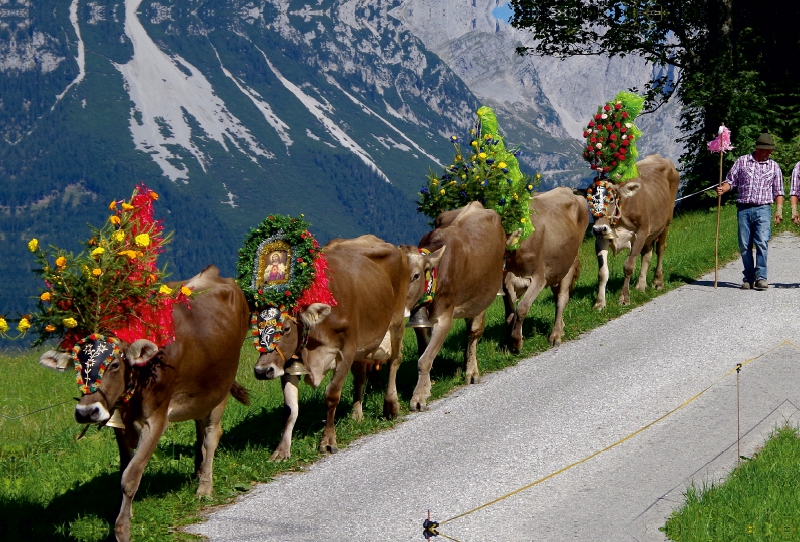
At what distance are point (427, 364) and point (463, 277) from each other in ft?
4.75

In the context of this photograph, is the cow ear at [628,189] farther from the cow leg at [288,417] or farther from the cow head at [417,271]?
the cow leg at [288,417]

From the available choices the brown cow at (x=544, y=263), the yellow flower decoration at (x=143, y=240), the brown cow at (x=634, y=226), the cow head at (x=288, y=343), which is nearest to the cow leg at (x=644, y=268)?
the brown cow at (x=634, y=226)

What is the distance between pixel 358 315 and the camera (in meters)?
11.7

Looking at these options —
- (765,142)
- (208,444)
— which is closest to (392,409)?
(208,444)

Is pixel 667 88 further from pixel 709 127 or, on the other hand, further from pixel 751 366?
pixel 751 366

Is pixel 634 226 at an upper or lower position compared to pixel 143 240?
lower

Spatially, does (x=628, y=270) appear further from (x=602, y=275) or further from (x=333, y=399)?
(x=333, y=399)

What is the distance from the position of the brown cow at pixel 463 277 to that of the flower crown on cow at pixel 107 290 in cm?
484

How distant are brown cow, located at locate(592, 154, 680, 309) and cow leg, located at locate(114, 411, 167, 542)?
10644 millimetres

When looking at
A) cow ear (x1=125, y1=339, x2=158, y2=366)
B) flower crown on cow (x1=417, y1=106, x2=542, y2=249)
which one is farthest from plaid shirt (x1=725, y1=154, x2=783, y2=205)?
cow ear (x1=125, y1=339, x2=158, y2=366)

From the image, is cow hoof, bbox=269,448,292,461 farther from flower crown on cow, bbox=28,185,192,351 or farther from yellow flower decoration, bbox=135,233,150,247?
yellow flower decoration, bbox=135,233,150,247

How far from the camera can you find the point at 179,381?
9117mm

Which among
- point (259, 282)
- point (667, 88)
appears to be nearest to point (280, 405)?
point (259, 282)

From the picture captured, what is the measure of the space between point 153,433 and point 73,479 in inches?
86.5
